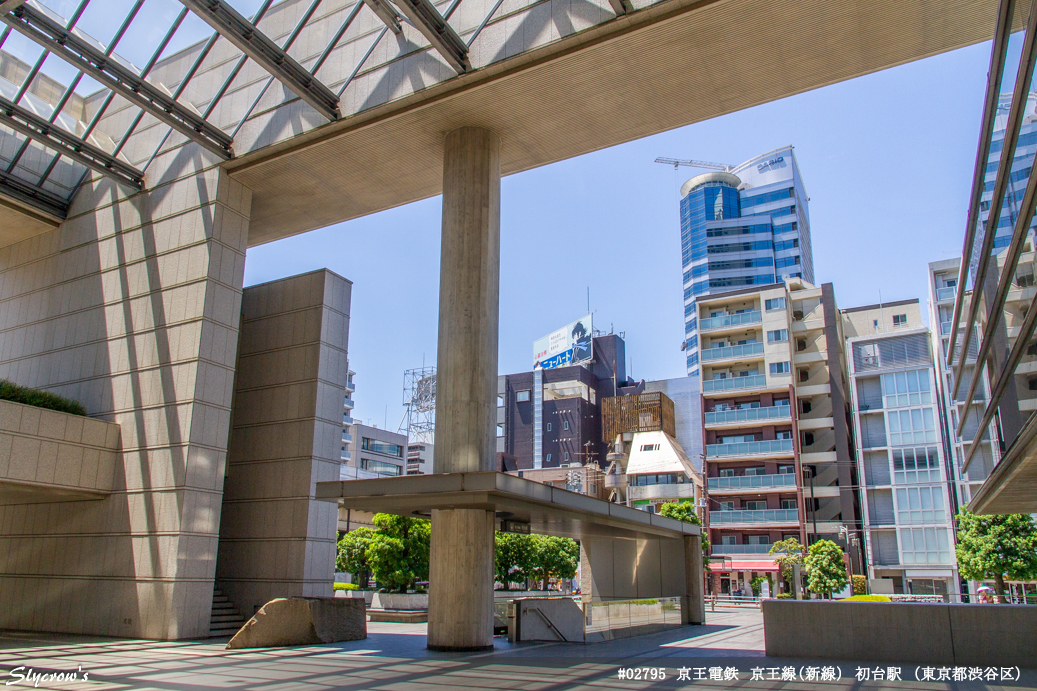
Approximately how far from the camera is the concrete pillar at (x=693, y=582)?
2456 cm

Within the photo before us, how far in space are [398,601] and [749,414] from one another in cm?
3300

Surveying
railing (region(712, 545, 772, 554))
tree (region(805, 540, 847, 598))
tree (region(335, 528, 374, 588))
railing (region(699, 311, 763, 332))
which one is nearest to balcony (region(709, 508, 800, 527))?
railing (region(712, 545, 772, 554))

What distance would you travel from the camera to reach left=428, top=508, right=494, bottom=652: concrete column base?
17000 millimetres

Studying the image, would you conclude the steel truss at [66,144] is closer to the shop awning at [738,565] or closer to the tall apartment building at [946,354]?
the tall apartment building at [946,354]

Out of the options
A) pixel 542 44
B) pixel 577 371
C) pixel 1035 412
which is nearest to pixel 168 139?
pixel 542 44

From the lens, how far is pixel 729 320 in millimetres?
58406

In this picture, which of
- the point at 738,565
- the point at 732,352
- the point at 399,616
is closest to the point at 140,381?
the point at 399,616

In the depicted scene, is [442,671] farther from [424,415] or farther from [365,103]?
[424,415]

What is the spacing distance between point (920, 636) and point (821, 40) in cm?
1254

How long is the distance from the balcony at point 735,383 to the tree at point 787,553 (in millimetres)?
11133

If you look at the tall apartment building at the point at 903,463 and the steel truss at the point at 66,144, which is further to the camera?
the tall apartment building at the point at 903,463

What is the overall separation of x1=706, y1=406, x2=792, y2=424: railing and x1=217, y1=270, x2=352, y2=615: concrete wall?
37.9 m

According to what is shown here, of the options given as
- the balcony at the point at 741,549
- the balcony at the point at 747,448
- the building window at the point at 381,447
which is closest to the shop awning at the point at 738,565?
the balcony at the point at 741,549

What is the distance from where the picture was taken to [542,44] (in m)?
17.7
